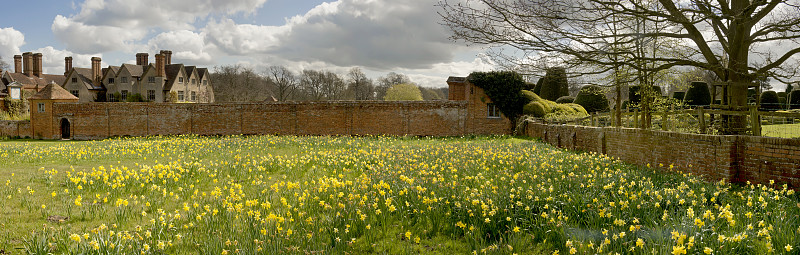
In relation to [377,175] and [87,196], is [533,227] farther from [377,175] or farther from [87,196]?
[87,196]

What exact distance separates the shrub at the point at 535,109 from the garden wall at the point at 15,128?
32.6 metres

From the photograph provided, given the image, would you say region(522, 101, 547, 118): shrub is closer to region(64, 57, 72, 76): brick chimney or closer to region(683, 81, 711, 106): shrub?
region(683, 81, 711, 106): shrub

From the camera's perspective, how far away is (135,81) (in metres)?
51.7

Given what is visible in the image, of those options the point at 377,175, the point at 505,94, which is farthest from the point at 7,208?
the point at 505,94

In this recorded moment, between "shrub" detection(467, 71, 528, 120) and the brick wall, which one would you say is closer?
"shrub" detection(467, 71, 528, 120)

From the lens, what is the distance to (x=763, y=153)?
6863mm

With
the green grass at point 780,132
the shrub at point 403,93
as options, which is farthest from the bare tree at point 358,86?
the green grass at point 780,132

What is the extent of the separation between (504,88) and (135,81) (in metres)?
44.7

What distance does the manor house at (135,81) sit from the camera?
51406mm

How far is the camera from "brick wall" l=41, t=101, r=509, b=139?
81.4ft

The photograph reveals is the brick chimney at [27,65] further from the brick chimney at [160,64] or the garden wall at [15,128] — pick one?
the garden wall at [15,128]

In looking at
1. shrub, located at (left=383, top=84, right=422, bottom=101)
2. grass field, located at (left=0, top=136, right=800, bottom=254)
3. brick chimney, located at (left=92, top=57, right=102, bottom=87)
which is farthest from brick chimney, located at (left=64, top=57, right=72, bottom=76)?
grass field, located at (left=0, top=136, right=800, bottom=254)

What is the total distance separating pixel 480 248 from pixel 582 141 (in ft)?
32.3

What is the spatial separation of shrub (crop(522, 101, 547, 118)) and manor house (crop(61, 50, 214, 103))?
40421 mm
